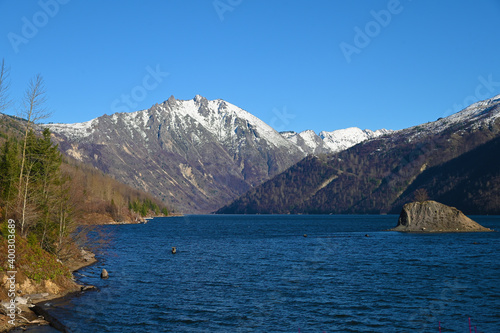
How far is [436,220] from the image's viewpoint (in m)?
157

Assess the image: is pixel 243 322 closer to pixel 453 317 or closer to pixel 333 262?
pixel 453 317

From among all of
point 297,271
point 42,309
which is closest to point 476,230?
point 297,271

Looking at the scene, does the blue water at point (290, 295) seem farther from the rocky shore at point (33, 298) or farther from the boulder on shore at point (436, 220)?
the boulder on shore at point (436, 220)

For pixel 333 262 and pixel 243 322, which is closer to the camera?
pixel 243 322

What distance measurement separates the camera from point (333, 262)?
3046 inches

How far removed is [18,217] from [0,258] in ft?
33.0

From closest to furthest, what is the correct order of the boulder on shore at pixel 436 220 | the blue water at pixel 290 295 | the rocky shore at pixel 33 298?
the rocky shore at pixel 33 298, the blue water at pixel 290 295, the boulder on shore at pixel 436 220

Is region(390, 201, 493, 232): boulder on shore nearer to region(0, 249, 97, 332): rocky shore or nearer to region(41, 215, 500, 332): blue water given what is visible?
region(41, 215, 500, 332): blue water

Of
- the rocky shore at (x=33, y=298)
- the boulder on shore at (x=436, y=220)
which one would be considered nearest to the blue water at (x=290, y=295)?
the rocky shore at (x=33, y=298)

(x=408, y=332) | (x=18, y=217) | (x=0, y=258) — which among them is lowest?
(x=408, y=332)

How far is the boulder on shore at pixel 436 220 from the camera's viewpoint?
512 feet

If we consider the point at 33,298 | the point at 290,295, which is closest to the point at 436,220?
the point at 290,295

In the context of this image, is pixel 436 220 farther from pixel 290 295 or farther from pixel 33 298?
pixel 33 298

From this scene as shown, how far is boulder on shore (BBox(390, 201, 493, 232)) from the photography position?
15600 centimetres
